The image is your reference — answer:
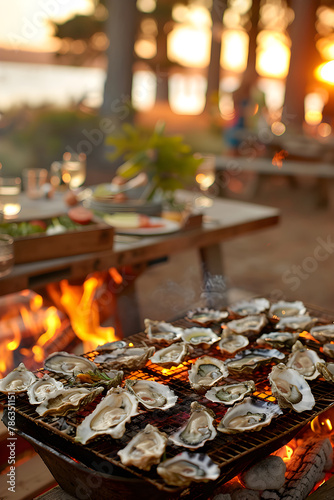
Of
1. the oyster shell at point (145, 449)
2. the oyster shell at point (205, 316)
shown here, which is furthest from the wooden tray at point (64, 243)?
the oyster shell at point (145, 449)

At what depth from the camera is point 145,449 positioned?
3.44 feet

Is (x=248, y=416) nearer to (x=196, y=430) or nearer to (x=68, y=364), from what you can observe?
(x=196, y=430)

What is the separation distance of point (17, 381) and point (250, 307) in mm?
830

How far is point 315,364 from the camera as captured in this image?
1423mm

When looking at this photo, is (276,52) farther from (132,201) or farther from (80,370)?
(80,370)

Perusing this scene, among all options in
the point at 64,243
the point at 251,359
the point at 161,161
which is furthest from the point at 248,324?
the point at 161,161

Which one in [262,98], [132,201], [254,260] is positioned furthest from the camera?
[262,98]

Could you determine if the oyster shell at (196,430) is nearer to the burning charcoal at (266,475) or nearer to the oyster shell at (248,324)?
the burning charcoal at (266,475)

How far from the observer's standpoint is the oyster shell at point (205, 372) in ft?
4.33

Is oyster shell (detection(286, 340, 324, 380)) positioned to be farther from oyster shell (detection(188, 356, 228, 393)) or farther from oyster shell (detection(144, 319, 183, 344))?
oyster shell (detection(144, 319, 183, 344))

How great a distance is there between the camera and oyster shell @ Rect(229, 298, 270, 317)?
179 cm

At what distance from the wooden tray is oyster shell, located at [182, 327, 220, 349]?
0.70m

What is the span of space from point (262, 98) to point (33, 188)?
8855 mm

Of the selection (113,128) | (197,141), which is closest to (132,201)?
(113,128)
